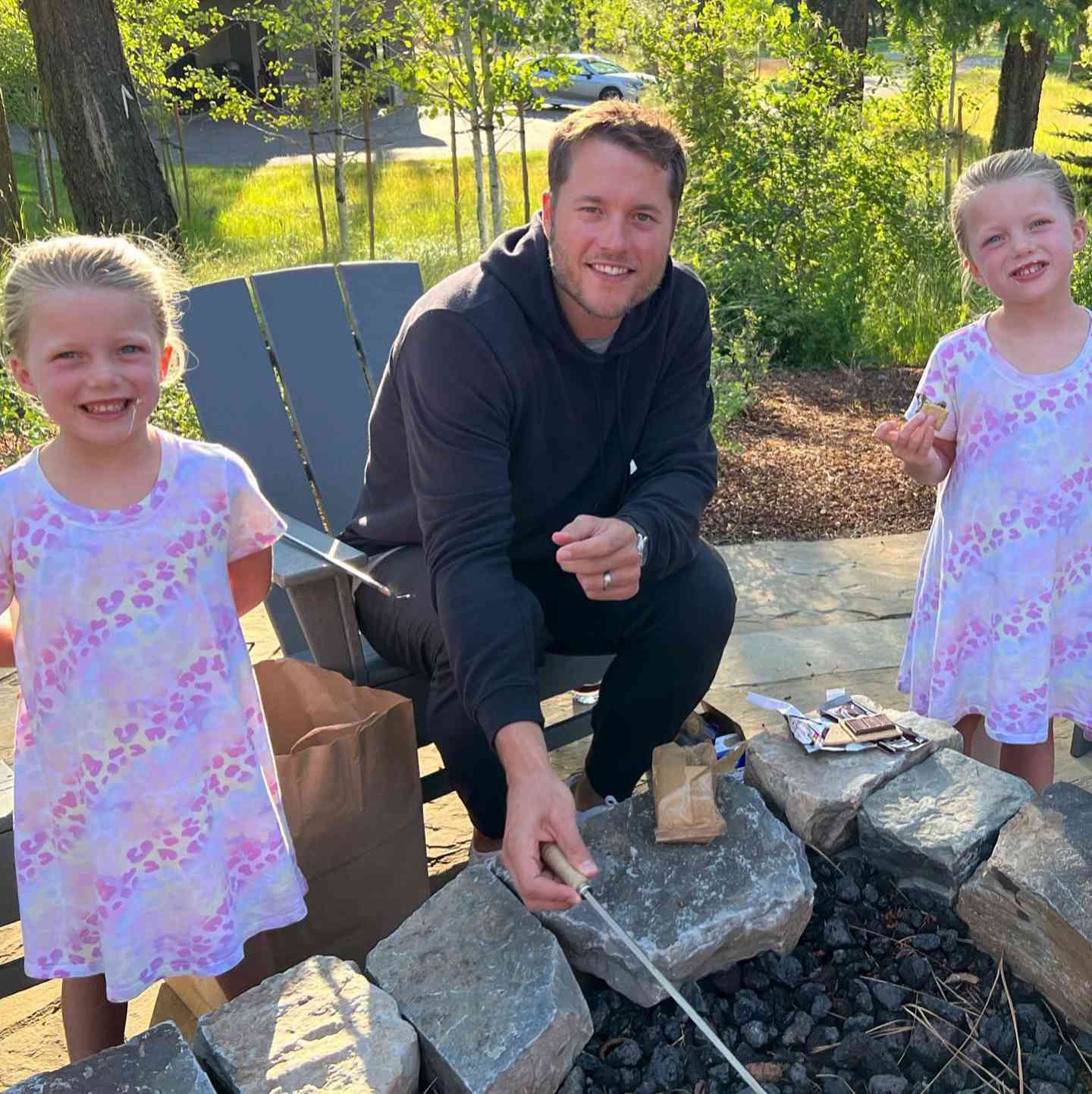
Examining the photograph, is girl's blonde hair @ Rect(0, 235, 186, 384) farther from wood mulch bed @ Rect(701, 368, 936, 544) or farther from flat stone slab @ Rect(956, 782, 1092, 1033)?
wood mulch bed @ Rect(701, 368, 936, 544)

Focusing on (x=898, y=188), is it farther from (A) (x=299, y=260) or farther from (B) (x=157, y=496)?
(B) (x=157, y=496)

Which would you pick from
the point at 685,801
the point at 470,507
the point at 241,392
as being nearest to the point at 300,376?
the point at 241,392

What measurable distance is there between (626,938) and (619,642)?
0.93 meters

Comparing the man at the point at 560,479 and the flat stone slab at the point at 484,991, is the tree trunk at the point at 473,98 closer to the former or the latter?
the man at the point at 560,479

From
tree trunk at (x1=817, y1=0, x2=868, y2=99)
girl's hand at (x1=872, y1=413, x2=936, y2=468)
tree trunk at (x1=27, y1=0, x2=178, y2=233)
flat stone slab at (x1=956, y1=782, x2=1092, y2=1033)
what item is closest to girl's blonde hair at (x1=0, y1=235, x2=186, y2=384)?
girl's hand at (x1=872, y1=413, x2=936, y2=468)

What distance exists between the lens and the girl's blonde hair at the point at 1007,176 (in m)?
2.27

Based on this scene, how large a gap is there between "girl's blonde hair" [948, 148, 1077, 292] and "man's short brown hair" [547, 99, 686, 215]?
2.10 ft

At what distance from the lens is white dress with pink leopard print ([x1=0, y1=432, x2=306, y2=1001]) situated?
1668 millimetres

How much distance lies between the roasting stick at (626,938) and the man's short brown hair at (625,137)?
1.16 m

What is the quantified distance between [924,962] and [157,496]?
1.31 meters

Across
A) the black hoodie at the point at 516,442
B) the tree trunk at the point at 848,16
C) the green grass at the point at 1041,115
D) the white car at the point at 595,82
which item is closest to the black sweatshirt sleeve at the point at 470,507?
the black hoodie at the point at 516,442

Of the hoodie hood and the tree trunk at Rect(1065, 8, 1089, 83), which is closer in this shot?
the hoodie hood

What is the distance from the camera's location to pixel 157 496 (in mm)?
1718

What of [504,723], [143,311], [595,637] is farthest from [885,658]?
[143,311]
